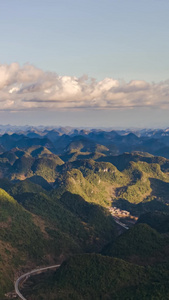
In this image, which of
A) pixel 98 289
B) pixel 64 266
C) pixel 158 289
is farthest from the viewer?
pixel 64 266

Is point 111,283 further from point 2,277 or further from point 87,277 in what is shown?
point 2,277

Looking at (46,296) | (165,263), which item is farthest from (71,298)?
(165,263)

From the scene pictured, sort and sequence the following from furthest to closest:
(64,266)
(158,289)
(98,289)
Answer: (64,266) < (98,289) < (158,289)

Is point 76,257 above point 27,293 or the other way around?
above

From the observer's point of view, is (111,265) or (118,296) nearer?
(118,296)

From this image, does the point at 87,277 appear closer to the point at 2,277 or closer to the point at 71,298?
the point at 71,298

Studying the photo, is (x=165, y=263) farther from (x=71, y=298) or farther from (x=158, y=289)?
(x=71, y=298)

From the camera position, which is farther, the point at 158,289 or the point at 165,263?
the point at 165,263

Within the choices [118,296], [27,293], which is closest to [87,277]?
[118,296]

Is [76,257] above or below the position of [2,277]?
above
